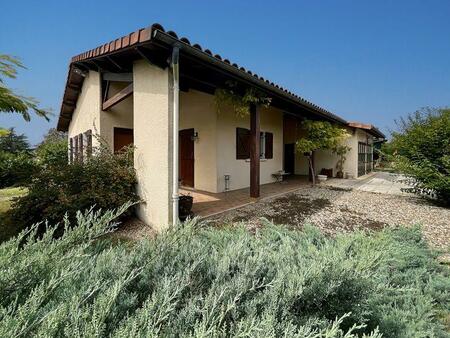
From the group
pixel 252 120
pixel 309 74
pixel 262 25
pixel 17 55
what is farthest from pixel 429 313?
pixel 309 74

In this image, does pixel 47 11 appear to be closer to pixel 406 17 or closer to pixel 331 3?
pixel 331 3

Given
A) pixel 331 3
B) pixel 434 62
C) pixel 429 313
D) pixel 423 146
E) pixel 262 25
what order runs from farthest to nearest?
pixel 434 62
pixel 262 25
pixel 331 3
pixel 423 146
pixel 429 313

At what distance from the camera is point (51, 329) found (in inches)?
41.7

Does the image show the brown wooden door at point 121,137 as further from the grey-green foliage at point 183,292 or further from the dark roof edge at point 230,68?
the grey-green foliage at point 183,292

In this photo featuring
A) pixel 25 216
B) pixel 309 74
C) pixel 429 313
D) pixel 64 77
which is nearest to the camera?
pixel 429 313

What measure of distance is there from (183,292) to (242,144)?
974 centimetres

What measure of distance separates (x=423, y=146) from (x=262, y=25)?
35.1 ft

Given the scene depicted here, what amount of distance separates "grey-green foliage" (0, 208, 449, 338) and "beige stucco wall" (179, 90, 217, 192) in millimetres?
7384

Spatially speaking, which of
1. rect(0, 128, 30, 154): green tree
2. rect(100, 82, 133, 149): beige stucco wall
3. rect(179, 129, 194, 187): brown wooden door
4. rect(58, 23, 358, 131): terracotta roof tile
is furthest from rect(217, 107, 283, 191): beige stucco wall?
rect(0, 128, 30, 154): green tree

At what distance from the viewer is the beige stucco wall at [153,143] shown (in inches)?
219

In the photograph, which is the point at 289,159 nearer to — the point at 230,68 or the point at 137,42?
the point at 230,68

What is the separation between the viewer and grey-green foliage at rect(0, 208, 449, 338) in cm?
119

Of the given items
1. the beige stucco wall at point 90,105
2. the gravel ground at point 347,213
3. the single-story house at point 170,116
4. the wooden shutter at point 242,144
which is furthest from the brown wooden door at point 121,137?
the gravel ground at point 347,213

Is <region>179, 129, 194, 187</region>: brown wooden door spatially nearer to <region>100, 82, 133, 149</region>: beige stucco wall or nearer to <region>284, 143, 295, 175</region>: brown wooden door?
<region>100, 82, 133, 149</region>: beige stucco wall
